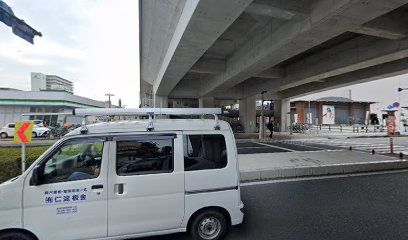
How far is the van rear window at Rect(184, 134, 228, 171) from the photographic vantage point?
3299 mm

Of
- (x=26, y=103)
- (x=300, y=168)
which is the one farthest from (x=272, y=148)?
(x=26, y=103)

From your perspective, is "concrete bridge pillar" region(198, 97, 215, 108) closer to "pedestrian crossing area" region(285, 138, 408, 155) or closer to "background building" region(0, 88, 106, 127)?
"pedestrian crossing area" region(285, 138, 408, 155)

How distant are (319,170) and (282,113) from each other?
2441cm

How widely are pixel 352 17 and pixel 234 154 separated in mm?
6237

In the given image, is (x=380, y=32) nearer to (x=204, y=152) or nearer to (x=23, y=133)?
(x=204, y=152)

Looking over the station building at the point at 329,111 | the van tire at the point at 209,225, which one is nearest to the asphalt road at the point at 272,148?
the van tire at the point at 209,225

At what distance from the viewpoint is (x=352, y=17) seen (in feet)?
21.1

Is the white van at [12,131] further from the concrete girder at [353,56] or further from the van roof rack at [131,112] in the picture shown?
the concrete girder at [353,56]

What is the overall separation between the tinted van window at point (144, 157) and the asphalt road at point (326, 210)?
1.27 meters

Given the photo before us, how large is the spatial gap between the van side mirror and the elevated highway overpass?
17.1 feet

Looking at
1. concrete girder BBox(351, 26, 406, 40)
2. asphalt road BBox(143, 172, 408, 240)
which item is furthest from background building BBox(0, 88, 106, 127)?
concrete girder BBox(351, 26, 406, 40)

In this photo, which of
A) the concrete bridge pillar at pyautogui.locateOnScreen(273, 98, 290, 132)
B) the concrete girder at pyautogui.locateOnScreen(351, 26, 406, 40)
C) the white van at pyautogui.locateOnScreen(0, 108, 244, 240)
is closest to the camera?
the white van at pyautogui.locateOnScreen(0, 108, 244, 240)

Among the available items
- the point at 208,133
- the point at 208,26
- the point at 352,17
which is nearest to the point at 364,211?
the point at 208,133

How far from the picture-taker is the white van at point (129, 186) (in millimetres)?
2760
